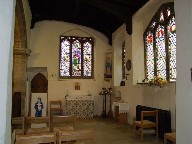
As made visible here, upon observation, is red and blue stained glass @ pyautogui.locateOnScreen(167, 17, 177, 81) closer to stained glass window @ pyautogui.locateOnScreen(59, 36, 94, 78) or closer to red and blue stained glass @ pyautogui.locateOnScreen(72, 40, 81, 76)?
stained glass window @ pyautogui.locateOnScreen(59, 36, 94, 78)

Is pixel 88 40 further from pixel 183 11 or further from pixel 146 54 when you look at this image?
pixel 183 11

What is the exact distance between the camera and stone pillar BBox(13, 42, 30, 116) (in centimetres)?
735

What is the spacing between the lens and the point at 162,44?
670cm

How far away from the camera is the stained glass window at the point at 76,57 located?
31.6 ft

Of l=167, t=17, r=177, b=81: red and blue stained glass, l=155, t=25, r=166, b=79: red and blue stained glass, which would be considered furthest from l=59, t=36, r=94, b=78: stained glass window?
l=167, t=17, r=177, b=81: red and blue stained glass

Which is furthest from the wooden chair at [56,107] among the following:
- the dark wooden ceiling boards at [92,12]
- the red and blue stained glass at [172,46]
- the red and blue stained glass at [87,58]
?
the red and blue stained glass at [172,46]

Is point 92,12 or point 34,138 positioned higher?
point 92,12

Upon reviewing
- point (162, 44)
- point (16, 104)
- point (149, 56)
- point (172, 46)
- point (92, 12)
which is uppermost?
point (92, 12)

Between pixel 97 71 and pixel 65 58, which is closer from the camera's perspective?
pixel 65 58

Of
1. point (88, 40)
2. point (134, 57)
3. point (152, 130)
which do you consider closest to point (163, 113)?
point (152, 130)

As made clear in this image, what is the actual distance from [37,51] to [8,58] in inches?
285

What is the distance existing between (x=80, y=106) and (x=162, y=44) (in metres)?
4.13

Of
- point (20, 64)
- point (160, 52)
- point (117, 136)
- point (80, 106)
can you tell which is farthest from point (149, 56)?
point (20, 64)

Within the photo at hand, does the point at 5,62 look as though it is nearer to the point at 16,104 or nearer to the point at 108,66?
the point at 16,104
